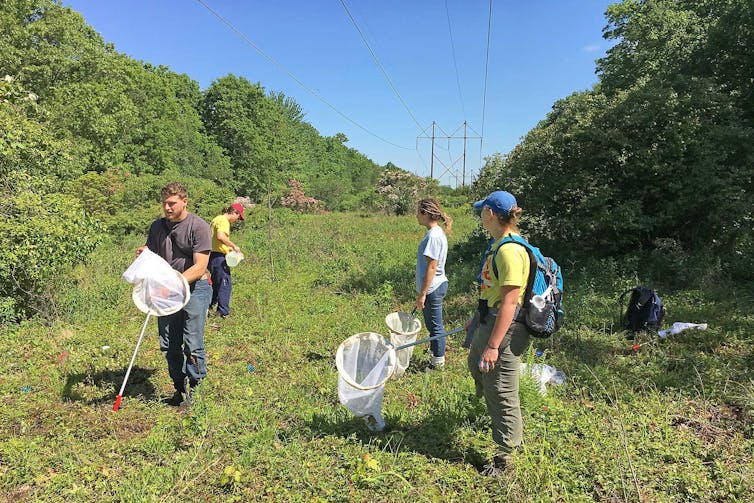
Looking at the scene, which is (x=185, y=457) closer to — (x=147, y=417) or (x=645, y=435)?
(x=147, y=417)

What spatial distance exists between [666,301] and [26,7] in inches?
882

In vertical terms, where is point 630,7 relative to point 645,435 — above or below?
above

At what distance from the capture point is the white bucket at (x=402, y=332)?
3.77m

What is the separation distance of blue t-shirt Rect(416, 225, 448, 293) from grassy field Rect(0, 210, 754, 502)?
0.89 meters

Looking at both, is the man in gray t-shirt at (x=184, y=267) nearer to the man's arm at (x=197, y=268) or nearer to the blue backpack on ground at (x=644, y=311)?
the man's arm at (x=197, y=268)

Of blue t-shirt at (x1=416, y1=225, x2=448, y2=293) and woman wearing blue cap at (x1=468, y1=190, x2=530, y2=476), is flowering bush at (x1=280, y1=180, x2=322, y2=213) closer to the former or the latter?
blue t-shirt at (x1=416, y1=225, x2=448, y2=293)

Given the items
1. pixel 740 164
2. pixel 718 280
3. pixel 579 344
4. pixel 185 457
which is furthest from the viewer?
pixel 740 164

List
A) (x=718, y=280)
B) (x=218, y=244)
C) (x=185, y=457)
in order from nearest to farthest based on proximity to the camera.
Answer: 1. (x=185, y=457)
2. (x=218, y=244)
3. (x=718, y=280)

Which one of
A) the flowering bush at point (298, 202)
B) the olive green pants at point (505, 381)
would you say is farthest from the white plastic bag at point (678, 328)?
the flowering bush at point (298, 202)

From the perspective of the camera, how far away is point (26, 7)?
1599 cm

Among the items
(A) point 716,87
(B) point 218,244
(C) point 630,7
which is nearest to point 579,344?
(B) point 218,244

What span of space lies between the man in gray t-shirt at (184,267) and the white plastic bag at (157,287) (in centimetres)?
10

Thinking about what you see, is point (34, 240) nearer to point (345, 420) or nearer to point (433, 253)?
point (345, 420)

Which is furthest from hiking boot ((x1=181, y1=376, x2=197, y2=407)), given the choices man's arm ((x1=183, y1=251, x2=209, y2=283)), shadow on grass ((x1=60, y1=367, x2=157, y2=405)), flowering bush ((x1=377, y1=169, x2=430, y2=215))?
flowering bush ((x1=377, y1=169, x2=430, y2=215))
